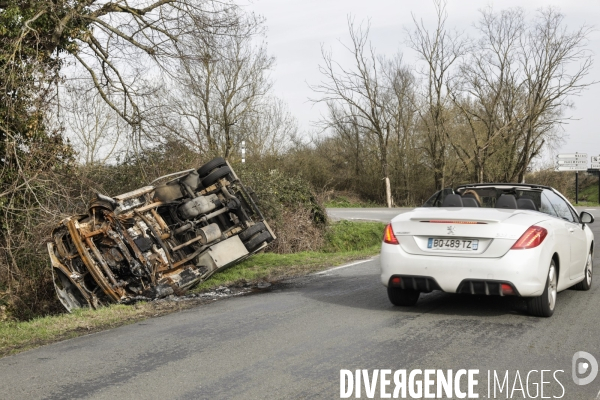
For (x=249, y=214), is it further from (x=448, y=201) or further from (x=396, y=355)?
(x=396, y=355)

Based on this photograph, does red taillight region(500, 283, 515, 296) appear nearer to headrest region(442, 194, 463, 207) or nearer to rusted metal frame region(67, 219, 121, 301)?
headrest region(442, 194, 463, 207)

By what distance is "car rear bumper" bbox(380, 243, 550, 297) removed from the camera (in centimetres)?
690

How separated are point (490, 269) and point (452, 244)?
0.49 m

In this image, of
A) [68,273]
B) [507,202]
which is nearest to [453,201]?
[507,202]

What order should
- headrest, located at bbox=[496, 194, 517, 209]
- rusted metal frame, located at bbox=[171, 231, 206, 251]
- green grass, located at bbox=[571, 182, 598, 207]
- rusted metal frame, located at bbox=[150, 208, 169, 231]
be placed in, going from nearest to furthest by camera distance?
headrest, located at bbox=[496, 194, 517, 209] < rusted metal frame, located at bbox=[171, 231, 206, 251] < rusted metal frame, located at bbox=[150, 208, 169, 231] < green grass, located at bbox=[571, 182, 598, 207]

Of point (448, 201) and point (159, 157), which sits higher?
point (159, 157)

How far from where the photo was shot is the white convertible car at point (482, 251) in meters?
6.96

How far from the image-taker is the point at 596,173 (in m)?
54.2

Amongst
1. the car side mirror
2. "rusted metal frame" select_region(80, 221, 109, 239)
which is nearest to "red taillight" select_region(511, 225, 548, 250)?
the car side mirror

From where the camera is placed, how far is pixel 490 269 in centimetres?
695

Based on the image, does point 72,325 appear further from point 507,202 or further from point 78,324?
point 507,202

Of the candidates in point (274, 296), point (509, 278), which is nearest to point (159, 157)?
point (274, 296)

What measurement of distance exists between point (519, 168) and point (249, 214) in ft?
108

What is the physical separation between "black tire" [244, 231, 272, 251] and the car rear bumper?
12.8 ft
